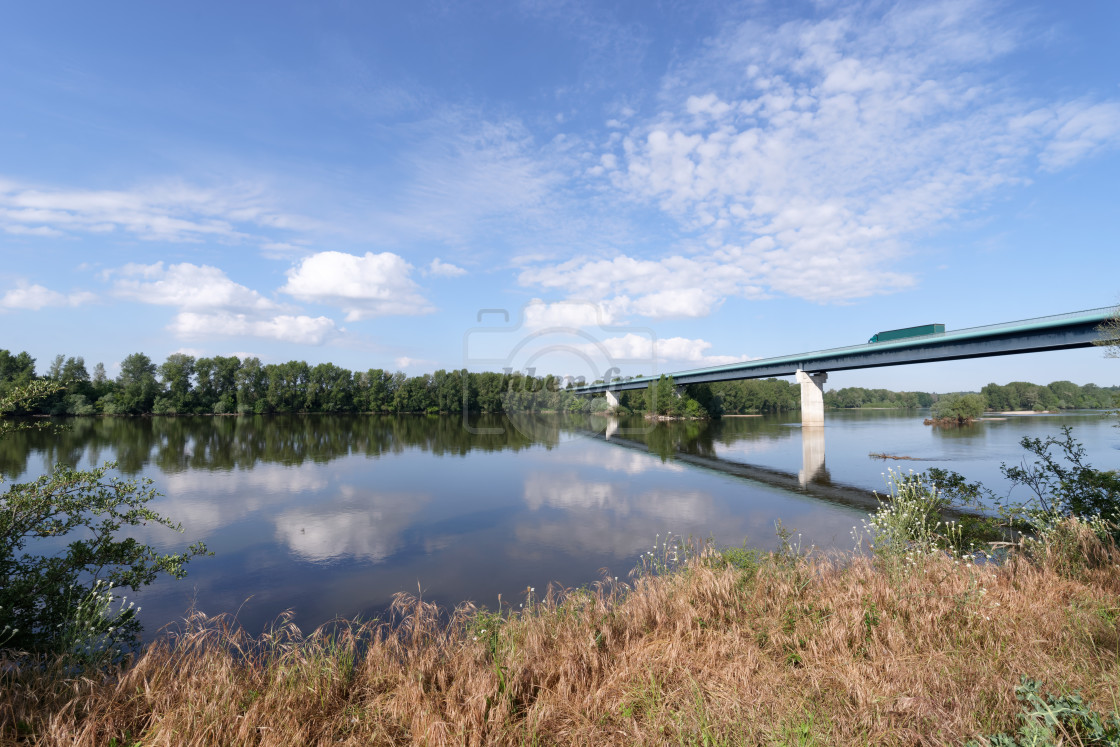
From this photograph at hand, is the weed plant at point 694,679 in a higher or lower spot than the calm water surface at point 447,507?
higher

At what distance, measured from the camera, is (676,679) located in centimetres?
587

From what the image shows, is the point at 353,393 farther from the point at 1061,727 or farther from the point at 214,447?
the point at 1061,727

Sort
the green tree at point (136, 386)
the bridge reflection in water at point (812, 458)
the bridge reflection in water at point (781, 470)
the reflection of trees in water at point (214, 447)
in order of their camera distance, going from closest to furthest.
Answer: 1. the bridge reflection in water at point (781, 470)
2. the bridge reflection in water at point (812, 458)
3. the reflection of trees in water at point (214, 447)
4. the green tree at point (136, 386)

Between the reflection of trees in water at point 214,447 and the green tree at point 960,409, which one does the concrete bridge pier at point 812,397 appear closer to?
the green tree at point 960,409

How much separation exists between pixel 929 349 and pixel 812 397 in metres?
17.3

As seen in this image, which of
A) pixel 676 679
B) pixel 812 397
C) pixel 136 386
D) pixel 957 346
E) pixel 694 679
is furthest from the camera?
pixel 136 386

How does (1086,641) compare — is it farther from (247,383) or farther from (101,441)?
(247,383)

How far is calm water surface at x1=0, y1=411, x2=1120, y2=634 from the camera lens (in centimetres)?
1284

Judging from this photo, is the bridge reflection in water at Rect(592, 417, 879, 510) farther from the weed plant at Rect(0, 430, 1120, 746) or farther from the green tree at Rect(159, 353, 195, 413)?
the green tree at Rect(159, 353, 195, 413)

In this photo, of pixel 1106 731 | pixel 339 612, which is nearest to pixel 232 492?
pixel 339 612

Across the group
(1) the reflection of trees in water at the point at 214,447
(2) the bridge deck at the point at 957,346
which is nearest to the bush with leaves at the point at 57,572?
(1) the reflection of trees in water at the point at 214,447

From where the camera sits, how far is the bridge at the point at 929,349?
33.3 meters

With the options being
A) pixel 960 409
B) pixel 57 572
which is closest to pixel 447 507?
pixel 57 572

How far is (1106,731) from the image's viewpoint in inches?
143
